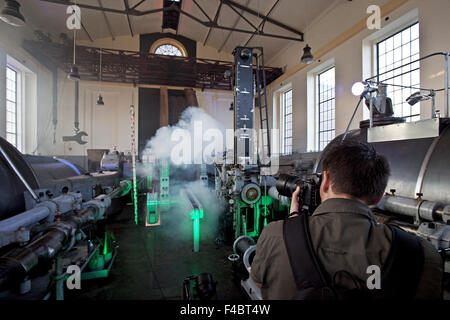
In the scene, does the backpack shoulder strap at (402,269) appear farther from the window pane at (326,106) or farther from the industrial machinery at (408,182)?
the window pane at (326,106)

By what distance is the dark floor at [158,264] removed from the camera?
2.40 meters

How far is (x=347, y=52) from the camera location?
738 centimetres

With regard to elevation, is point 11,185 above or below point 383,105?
below

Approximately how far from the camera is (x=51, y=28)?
30.9 ft

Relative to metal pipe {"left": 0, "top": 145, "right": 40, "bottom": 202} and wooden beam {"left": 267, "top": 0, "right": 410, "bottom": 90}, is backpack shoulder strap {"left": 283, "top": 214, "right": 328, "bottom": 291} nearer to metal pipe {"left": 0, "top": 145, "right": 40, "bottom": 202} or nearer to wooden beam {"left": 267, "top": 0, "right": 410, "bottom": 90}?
metal pipe {"left": 0, "top": 145, "right": 40, "bottom": 202}

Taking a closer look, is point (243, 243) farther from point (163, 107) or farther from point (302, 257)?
point (163, 107)

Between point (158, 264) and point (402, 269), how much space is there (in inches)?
114

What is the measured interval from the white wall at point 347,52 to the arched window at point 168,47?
508 centimetres

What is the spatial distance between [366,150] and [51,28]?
12.7 meters

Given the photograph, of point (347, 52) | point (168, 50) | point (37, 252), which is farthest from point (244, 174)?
point (168, 50)

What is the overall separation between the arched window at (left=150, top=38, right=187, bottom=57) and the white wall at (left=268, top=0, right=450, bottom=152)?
16.7 ft

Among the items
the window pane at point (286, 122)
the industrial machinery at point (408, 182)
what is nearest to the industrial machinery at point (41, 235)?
the industrial machinery at point (408, 182)
